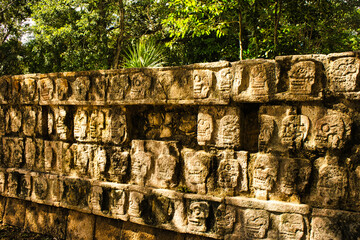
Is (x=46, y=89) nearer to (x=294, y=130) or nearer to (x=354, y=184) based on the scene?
(x=294, y=130)

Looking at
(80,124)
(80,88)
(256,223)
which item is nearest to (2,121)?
(80,124)

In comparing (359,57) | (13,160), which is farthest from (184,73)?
(13,160)

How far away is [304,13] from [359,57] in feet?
13.5

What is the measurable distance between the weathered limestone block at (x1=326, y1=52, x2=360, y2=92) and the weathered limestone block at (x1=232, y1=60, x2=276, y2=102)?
0.43 meters

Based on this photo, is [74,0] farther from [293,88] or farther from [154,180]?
[293,88]

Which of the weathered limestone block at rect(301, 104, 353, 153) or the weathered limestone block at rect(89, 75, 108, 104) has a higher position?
the weathered limestone block at rect(89, 75, 108, 104)

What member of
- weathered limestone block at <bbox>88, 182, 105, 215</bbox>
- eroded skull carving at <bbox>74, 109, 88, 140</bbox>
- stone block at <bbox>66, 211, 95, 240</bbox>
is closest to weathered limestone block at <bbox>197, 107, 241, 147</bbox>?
weathered limestone block at <bbox>88, 182, 105, 215</bbox>

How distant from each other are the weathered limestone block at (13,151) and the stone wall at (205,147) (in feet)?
0.45

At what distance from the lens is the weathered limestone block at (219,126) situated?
2.64m

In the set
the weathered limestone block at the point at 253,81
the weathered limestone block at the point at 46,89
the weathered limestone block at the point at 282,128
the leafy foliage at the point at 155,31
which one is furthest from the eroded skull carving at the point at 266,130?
the leafy foliage at the point at 155,31

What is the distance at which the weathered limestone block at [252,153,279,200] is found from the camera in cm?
248

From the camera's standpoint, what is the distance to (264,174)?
251 centimetres

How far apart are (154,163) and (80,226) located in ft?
4.18

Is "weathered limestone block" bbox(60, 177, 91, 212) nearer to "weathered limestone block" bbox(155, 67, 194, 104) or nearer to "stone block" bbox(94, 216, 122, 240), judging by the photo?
"stone block" bbox(94, 216, 122, 240)
